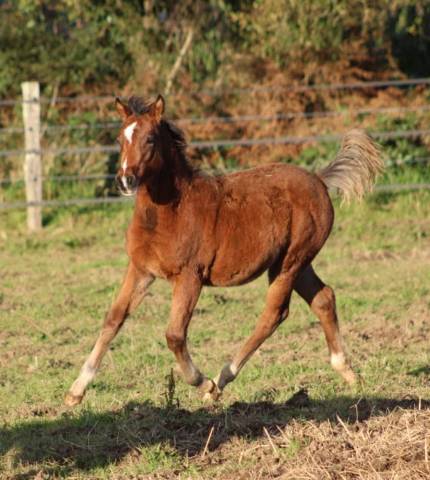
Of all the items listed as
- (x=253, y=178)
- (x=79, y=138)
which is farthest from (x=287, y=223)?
(x=79, y=138)

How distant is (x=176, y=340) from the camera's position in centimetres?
662

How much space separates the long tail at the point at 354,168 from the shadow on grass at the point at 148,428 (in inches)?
65.8

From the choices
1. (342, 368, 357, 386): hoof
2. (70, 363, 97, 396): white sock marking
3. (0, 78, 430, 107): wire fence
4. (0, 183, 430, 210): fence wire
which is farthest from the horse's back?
(0, 78, 430, 107): wire fence

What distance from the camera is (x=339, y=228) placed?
46.6ft

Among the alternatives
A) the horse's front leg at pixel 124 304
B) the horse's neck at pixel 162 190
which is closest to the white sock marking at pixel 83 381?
the horse's front leg at pixel 124 304

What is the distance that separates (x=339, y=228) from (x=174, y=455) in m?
8.61

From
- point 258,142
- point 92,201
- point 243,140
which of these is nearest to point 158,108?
point 92,201

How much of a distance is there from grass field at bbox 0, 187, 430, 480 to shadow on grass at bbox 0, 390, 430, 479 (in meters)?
0.01

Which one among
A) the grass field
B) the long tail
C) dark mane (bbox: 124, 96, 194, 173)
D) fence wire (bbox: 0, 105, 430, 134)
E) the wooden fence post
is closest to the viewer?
the grass field

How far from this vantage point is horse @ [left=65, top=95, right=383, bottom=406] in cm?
666

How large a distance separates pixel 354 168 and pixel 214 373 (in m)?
1.81

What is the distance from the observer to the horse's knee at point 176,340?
6617 mm

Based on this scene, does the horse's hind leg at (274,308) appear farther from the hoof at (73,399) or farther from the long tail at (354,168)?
the hoof at (73,399)

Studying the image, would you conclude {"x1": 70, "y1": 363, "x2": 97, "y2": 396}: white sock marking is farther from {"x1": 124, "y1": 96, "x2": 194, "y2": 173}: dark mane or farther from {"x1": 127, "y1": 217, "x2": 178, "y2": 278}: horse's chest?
{"x1": 124, "y1": 96, "x2": 194, "y2": 173}: dark mane
